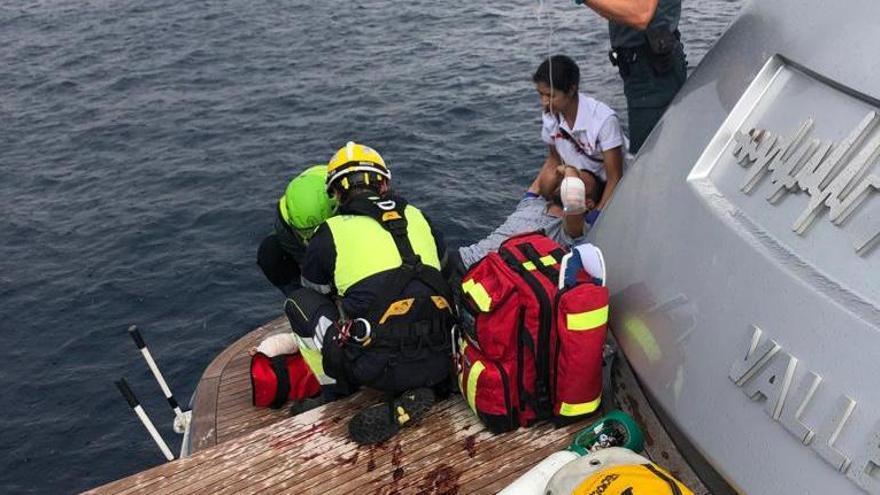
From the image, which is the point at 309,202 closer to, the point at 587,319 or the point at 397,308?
the point at 397,308

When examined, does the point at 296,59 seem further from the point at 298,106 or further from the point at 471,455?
the point at 471,455

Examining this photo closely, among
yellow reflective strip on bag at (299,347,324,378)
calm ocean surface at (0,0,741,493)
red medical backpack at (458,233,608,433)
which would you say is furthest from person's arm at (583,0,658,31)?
calm ocean surface at (0,0,741,493)

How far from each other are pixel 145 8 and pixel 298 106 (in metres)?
10.8

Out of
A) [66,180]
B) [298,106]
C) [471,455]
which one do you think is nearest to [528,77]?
[298,106]

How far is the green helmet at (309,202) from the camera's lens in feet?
19.5

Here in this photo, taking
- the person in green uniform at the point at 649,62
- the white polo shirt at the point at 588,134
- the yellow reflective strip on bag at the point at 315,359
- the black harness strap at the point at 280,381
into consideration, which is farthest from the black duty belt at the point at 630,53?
the black harness strap at the point at 280,381

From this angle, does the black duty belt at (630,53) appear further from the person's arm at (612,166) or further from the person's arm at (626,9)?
the person's arm at (626,9)

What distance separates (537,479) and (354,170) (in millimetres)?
2463

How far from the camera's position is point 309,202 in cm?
595

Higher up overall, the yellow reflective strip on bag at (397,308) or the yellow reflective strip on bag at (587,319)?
the yellow reflective strip on bag at (587,319)

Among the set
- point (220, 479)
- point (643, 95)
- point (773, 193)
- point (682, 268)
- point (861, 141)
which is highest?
point (861, 141)

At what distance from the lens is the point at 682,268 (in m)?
2.80

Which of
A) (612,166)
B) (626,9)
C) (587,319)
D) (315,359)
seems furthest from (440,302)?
(612,166)

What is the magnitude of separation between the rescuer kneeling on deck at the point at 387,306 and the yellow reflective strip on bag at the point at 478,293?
0.57 metres
